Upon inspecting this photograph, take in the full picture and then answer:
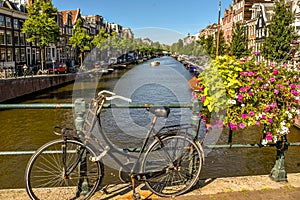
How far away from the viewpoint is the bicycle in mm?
2965

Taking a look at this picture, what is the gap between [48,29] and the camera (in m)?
29.2

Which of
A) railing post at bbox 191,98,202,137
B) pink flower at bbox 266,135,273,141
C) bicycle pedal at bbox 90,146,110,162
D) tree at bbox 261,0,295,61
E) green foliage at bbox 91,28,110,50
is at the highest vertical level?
green foliage at bbox 91,28,110,50

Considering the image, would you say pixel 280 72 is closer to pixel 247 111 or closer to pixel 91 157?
pixel 247 111


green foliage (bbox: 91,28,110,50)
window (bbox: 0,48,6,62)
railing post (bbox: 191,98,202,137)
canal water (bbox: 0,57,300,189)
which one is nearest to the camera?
railing post (bbox: 191,98,202,137)

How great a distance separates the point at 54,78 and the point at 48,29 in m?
5.05

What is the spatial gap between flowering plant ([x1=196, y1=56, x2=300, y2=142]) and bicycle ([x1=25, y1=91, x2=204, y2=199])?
17.5 inches

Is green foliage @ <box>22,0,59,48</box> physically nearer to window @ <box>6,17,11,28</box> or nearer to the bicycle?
window @ <box>6,17,11,28</box>

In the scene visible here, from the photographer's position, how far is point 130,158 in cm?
315

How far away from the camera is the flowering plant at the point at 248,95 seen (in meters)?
3.16

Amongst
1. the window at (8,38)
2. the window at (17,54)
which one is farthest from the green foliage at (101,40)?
the window at (8,38)

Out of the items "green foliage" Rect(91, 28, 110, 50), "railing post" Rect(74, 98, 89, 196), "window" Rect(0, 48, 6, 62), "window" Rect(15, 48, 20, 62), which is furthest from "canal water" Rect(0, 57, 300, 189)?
"green foliage" Rect(91, 28, 110, 50)

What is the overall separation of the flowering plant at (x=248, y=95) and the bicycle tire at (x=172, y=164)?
0.44 m

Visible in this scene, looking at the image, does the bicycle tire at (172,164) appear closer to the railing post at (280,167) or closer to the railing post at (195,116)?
the railing post at (195,116)

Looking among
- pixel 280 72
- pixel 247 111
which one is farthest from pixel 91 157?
pixel 280 72
